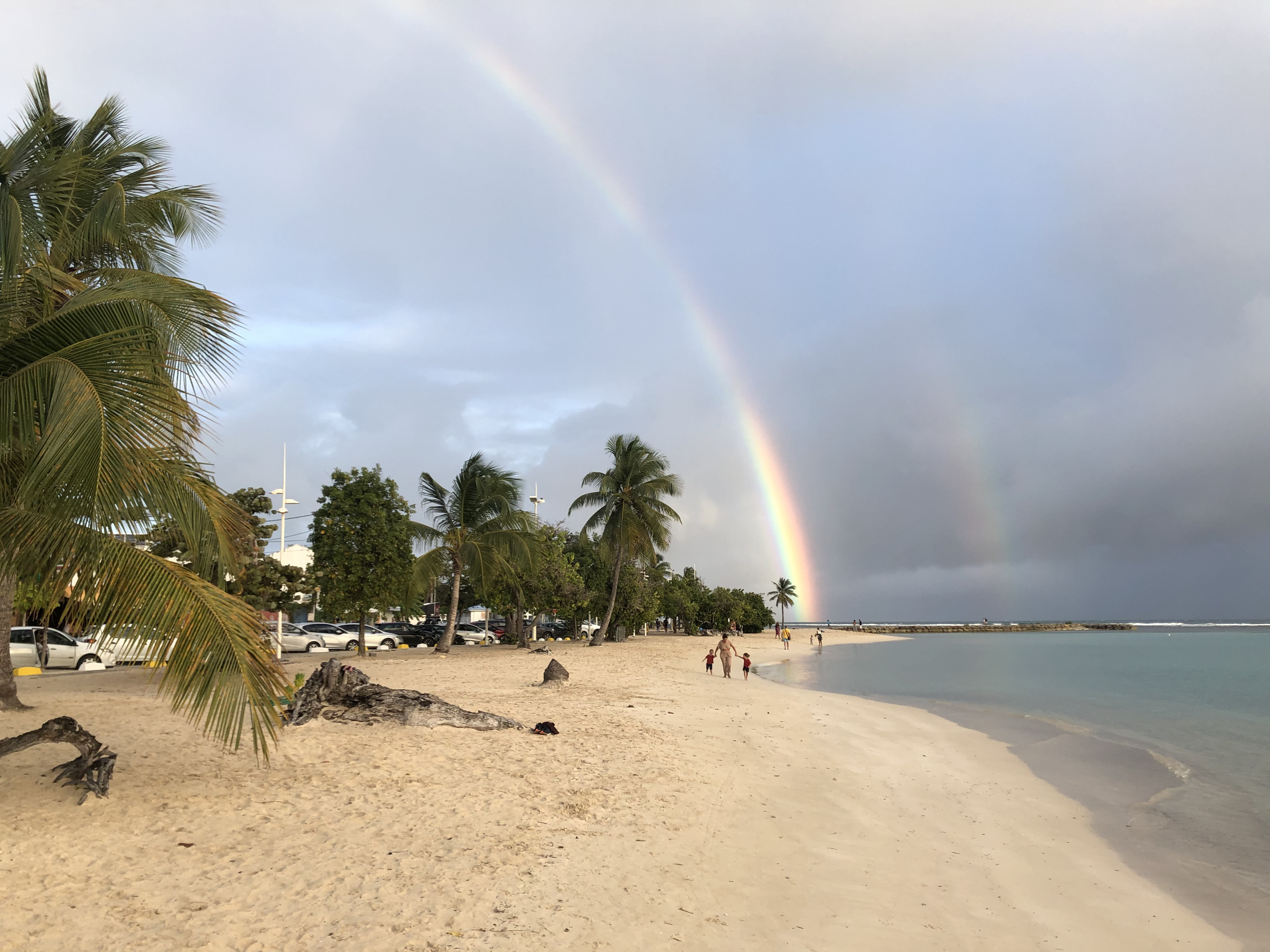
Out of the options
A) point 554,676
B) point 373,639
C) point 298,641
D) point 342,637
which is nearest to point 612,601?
point 373,639

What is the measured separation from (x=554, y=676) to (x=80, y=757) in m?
12.3

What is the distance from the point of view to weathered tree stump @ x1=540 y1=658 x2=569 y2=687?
19.5m

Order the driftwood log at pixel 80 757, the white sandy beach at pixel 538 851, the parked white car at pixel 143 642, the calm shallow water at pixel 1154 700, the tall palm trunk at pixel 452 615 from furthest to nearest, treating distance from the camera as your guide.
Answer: the tall palm trunk at pixel 452 615
the calm shallow water at pixel 1154 700
the driftwood log at pixel 80 757
the parked white car at pixel 143 642
the white sandy beach at pixel 538 851

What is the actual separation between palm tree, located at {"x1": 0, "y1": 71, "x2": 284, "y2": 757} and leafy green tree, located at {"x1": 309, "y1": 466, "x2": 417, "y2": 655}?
715 inches

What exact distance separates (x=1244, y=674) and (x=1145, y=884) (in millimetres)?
49178

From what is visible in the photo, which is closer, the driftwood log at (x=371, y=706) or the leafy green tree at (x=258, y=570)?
the driftwood log at (x=371, y=706)

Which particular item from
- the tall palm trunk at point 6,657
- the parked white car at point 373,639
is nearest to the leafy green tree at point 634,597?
the parked white car at point 373,639

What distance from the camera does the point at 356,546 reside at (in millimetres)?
25562

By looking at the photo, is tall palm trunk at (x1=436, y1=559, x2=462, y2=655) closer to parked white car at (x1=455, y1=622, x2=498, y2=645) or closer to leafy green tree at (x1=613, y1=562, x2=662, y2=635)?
parked white car at (x1=455, y1=622, x2=498, y2=645)

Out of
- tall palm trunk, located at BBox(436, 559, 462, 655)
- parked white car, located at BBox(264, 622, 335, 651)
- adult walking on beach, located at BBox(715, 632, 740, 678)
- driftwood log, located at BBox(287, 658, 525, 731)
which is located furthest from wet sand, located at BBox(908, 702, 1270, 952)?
parked white car, located at BBox(264, 622, 335, 651)

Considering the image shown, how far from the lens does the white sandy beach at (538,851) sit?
Answer: 561 centimetres

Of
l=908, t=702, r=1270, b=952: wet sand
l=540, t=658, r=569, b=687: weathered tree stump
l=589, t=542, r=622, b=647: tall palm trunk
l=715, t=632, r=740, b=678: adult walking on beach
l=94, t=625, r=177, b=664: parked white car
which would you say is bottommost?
l=908, t=702, r=1270, b=952: wet sand

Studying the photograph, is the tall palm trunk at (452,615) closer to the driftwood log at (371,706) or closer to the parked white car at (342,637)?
the parked white car at (342,637)

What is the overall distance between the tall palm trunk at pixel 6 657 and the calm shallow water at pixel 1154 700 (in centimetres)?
1694
